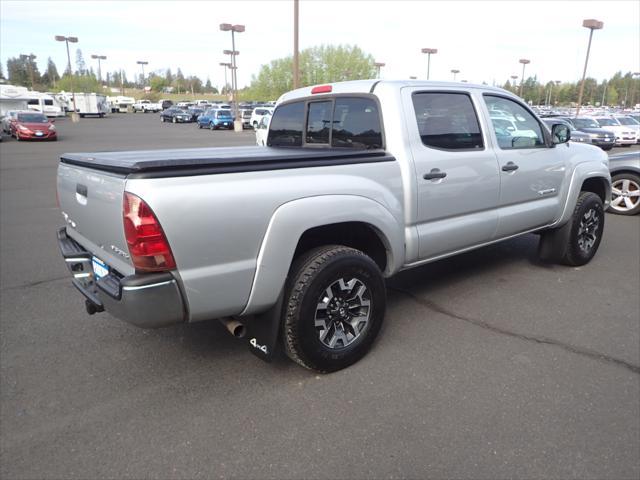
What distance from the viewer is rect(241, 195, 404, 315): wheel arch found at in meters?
2.75

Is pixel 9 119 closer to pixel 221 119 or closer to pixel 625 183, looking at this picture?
pixel 221 119

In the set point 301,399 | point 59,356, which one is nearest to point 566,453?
point 301,399

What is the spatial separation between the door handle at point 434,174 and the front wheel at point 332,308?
2.72 ft

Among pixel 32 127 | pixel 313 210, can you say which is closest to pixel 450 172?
pixel 313 210

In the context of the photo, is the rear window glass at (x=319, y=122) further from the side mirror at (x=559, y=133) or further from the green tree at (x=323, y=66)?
the green tree at (x=323, y=66)

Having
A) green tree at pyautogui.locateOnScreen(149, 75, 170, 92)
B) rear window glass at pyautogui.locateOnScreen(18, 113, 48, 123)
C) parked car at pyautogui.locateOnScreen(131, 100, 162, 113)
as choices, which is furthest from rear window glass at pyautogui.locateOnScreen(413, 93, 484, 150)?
green tree at pyautogui.locateOnScreen(149, 75, 170, 92)

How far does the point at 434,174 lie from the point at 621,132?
25720 millimetres

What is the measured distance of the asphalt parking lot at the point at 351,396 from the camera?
243 cm

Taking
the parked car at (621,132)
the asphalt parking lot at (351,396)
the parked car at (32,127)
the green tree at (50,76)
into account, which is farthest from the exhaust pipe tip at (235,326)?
the green tree at (50,76)

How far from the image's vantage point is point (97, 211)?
9.08ft

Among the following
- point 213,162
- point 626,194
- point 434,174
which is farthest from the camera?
point 626,194

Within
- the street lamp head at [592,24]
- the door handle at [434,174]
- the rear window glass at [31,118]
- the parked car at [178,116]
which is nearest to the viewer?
the door handle at [434,174]

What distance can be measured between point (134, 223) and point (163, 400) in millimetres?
1220

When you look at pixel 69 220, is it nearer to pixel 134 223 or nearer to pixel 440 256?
pixel 134 223
